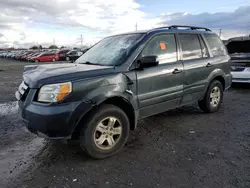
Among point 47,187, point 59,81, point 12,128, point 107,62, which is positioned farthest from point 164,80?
point 12,128

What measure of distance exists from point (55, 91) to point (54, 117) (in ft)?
1.09

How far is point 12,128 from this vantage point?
14.9 ft

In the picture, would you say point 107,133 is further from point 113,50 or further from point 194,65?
point 194,65

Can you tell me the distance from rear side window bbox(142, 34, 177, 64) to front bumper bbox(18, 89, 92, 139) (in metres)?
1.51

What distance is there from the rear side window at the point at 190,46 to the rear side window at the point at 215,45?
45cm

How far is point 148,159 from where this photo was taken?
322cm

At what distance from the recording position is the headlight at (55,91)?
2828 mm

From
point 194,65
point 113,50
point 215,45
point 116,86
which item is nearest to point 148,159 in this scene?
point 116,86

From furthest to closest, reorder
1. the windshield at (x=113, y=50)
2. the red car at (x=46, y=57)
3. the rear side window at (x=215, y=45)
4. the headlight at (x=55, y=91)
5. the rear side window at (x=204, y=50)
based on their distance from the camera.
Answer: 1. the red car at (x=46, y=57)
2. the rear side window at (x=215, y=45)
3. the rear side window at (x=204, y=50)
4. the windshield at (x=113, y=50)
5. the headlight at (x=55, y=91)

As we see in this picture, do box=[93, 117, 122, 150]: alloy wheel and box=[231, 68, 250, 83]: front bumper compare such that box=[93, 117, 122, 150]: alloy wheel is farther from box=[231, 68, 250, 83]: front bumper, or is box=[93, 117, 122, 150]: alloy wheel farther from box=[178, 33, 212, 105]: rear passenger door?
box=[231, 68, 250, 83]: front bumper

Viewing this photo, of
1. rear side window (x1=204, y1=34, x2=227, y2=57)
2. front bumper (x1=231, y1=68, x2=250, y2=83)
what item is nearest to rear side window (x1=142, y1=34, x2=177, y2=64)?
rear side window (x1=204, y1=34, x2=227, y2=57)

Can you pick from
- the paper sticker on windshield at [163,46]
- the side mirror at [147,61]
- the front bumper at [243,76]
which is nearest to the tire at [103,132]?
the side mirror at [147,61]

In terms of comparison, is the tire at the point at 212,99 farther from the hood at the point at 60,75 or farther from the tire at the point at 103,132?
the hood at the point at 60,75

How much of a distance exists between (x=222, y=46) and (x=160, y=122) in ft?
8.18
